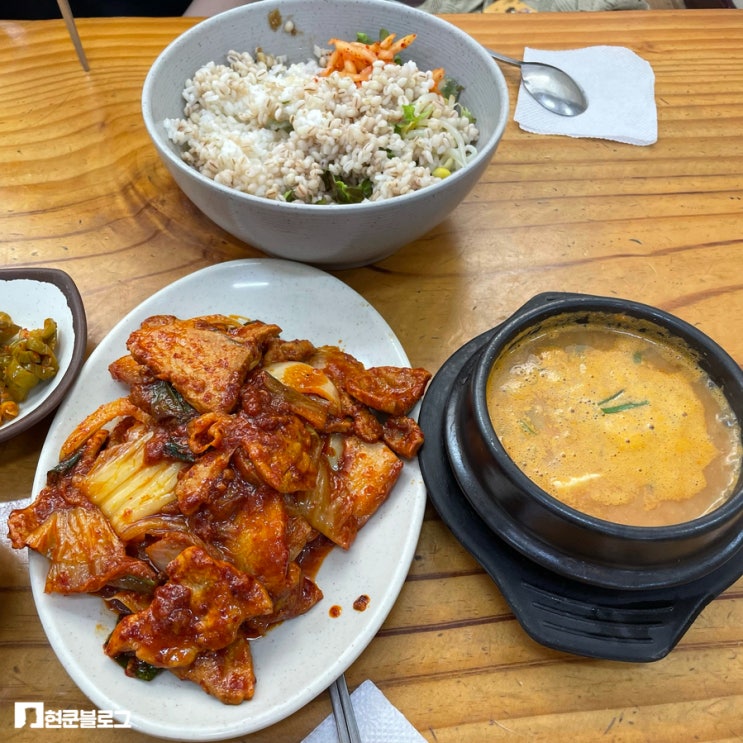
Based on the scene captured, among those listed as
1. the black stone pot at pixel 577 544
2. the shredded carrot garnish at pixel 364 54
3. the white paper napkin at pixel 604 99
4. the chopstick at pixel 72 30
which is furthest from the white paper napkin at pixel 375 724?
the chopstick at pixel 72 30

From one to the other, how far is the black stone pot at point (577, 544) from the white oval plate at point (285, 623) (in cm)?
16

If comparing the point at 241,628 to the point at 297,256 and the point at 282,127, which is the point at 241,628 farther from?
the point at 282,127

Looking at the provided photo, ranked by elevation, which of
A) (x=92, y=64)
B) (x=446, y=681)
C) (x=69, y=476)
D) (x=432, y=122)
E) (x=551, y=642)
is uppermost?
(x=92, y=64)

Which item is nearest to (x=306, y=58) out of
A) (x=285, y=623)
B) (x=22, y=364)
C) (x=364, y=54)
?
(x=364, y=54)

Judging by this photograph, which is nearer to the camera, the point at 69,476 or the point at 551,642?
the point at 551,642

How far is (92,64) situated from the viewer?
267 centimetres

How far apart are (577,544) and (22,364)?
55.5 inches

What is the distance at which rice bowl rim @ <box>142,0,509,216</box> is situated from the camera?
161cm

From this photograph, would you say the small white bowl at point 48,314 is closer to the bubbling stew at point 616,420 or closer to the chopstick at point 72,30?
the bubbling stew at point 616,420

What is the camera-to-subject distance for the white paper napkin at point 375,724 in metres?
1.31

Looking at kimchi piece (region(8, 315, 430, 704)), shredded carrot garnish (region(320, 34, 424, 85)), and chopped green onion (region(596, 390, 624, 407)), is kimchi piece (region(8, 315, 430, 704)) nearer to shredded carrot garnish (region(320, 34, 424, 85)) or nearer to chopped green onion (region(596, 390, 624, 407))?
chopped green onion (region(596, 390, 624, 407))

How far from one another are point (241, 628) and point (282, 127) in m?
1.55

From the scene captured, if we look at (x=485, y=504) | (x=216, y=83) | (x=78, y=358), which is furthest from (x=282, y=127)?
(x=485, y=504)

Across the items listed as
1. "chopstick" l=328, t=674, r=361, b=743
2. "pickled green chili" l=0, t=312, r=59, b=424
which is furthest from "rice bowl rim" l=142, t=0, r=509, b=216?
"chopstick" l=328, t=674, r=361, b=743
